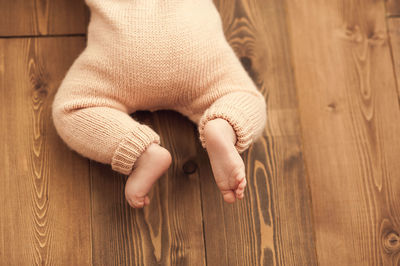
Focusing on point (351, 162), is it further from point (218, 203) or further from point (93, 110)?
point (93, 110)

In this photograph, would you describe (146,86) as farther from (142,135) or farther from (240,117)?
(240,117)

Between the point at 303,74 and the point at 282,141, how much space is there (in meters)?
0.21

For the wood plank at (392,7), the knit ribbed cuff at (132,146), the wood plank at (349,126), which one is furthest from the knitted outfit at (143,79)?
the wood plank at (392,7)

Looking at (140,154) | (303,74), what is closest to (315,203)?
(303,74)

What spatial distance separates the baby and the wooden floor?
138 mm

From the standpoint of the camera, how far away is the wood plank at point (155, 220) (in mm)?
955

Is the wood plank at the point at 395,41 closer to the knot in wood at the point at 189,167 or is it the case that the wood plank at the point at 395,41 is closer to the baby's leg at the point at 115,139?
the knot in wood at the point at 189,167

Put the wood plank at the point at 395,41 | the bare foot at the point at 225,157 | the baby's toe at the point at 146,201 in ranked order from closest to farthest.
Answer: the bare foot at the point at 225,157 → the baby's toe at the point at 146,201 → the wood plank at the point at 395,41

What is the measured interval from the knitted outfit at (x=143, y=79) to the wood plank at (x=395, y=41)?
1.59 feet

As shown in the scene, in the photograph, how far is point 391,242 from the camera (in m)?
1.00

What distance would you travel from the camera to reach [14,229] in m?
0.95

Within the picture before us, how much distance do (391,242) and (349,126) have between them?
12.8 inches

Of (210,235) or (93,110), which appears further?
(210,235)

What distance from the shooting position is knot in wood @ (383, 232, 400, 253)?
3.25 ft
